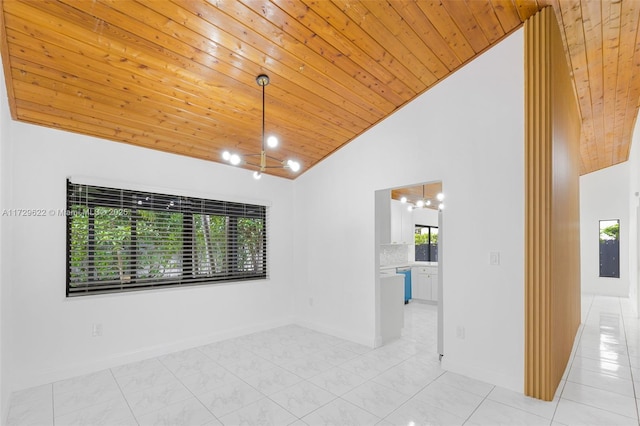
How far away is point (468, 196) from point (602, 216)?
720cm

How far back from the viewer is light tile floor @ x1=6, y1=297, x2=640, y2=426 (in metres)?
2.54

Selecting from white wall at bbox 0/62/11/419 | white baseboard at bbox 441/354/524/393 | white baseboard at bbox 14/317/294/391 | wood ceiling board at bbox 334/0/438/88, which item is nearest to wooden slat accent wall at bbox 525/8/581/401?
white baseboard at bbox 441/354/524/393

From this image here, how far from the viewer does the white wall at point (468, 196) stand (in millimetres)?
3088

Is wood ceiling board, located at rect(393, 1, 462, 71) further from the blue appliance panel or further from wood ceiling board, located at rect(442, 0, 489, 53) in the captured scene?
the blue appliance panel

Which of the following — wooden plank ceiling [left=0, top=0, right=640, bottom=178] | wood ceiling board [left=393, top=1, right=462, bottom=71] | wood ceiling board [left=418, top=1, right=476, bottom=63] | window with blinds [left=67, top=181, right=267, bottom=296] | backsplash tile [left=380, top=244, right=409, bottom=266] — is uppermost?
wood ceiling board [left=418, top=1, right=476, bottom=63]

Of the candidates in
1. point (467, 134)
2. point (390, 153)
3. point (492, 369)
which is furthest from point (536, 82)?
point (492, 369)

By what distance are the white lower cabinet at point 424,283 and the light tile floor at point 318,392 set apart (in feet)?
8.73

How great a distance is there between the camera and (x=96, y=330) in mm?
3449

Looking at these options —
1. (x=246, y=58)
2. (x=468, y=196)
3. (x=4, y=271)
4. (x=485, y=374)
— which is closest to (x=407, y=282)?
(x=485, y=374)

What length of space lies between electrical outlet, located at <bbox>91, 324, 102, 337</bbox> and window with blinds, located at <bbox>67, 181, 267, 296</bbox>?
353mm

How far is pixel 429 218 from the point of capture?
8.41 m

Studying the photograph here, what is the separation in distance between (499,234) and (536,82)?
138 cm

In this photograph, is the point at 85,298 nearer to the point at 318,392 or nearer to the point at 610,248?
the point at 318,392

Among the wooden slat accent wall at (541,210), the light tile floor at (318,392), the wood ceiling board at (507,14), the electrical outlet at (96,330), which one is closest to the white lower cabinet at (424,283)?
the light tile floor at (318,392)
